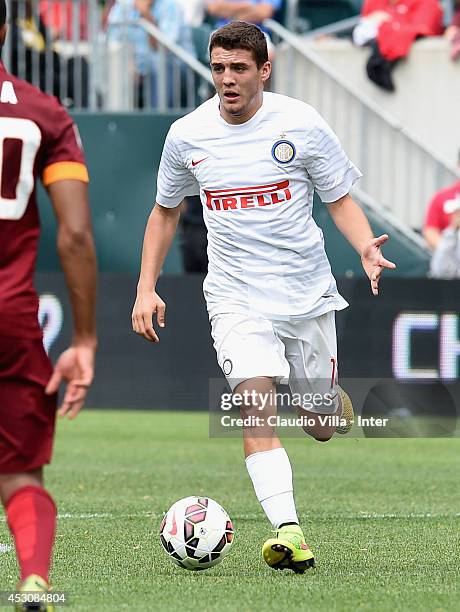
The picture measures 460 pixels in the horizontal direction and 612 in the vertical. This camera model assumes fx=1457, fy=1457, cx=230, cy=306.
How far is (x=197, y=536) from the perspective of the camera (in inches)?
259

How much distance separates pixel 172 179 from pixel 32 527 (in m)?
2.79

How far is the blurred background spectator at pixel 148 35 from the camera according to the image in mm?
16078

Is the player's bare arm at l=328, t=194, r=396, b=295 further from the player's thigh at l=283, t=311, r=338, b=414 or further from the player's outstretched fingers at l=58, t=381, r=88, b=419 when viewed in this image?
the player's outstretched fingers at l=58, t=381, r=88, b=419

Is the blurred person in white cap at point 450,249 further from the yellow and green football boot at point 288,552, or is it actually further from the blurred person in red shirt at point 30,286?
the blurred person in red shirt at point 30,286

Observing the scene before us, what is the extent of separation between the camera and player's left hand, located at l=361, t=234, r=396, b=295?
6.77 metres

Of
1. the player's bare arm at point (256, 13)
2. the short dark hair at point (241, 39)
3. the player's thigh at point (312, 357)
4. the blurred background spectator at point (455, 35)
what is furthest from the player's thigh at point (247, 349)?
the blurred background spectator at point (455, 35)

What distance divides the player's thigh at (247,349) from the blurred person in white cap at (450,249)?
25.9 ft

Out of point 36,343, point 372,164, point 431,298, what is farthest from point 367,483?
point 372,164

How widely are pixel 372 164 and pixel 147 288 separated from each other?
30.8 ft

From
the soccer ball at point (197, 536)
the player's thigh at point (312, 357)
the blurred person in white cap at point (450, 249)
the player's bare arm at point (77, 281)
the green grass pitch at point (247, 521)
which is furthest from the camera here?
the blurred person in white cap at point (450, 249)

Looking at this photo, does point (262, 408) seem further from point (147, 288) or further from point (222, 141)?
point (222, 141)

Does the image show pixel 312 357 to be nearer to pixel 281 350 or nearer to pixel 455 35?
pixel 281 350

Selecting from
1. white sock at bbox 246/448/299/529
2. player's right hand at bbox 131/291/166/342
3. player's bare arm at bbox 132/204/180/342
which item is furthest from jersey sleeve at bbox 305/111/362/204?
white sock at bbox 246/448/299/529

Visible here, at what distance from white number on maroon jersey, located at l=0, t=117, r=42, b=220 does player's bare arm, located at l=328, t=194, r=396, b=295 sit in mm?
2380
